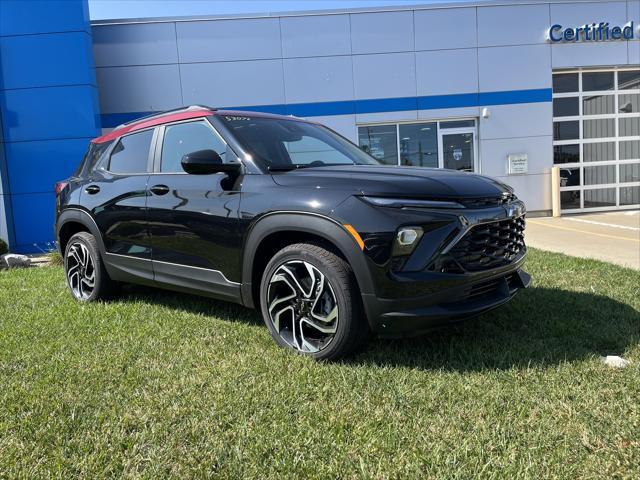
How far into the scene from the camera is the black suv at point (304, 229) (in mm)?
2791

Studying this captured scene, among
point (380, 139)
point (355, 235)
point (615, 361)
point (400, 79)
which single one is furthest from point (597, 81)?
point (355, 235)

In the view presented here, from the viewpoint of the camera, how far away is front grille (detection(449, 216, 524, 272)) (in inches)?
113

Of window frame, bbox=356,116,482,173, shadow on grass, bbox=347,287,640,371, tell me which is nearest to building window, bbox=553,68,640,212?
window frame, bbox=356,116,482,173

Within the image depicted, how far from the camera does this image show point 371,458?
83.0 inches

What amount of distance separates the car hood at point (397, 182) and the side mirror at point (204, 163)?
0.38 metres

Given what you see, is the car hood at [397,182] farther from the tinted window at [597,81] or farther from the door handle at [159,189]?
the tinted window at [597,81]

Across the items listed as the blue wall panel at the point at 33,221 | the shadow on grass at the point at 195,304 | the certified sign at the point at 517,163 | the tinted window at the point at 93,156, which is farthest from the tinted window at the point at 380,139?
the tinted window at the point at 93,156

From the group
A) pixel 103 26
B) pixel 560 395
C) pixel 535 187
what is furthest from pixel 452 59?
pixel 560 395

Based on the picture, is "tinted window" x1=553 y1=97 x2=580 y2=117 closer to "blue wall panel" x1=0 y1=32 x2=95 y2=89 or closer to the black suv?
the black suv

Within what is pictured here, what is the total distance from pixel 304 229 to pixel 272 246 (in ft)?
1.43

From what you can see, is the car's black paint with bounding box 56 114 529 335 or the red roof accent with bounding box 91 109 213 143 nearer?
the car's black paint with bounding box 56 114 529 335

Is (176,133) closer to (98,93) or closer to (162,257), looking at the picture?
(162,257)

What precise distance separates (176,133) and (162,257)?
1.03 meters

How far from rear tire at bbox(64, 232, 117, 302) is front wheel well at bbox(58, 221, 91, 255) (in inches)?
5.5
